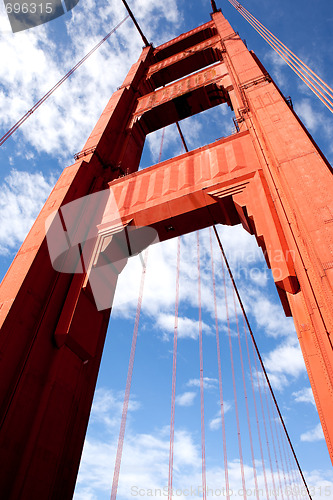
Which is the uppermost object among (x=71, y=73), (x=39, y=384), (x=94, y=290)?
(x=71, y=73)

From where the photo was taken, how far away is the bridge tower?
4.00 meters

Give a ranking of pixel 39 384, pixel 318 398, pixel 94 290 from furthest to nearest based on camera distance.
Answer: pixel 94 290 → pixel 39 384 → pixel 318 398

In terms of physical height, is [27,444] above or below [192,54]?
below

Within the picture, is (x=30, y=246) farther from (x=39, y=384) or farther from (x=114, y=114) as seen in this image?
(x=114, y=114)

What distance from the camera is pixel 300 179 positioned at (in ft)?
15.3

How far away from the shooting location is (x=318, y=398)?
3242 mm

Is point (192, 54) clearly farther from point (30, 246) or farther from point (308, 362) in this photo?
point (308, 362)

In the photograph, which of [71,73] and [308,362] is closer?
[308,362]

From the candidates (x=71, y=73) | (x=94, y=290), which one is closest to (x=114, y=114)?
(x=71, y=73)

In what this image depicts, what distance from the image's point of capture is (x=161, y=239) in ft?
23.5

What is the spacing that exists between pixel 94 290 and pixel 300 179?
429cm

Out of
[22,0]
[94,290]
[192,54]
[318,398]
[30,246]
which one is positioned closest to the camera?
[318,398]

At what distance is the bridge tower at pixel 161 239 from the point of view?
4.00m

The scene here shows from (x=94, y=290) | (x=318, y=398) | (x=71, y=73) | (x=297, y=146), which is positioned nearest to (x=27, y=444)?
(x=94, y=290)
